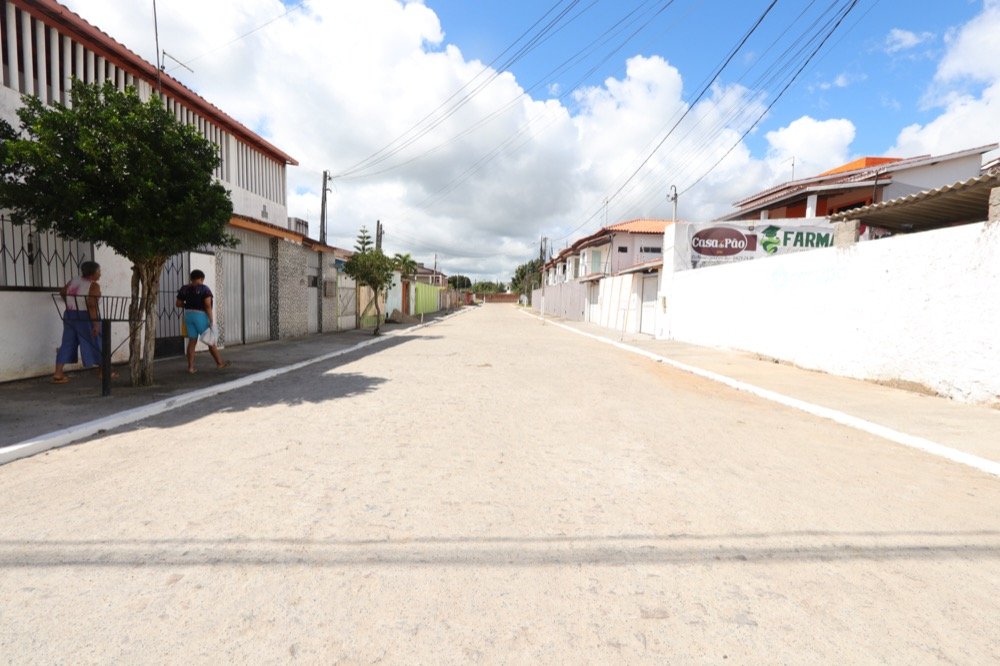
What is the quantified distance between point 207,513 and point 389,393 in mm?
3889

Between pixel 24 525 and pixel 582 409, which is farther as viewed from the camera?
pixel 582 409

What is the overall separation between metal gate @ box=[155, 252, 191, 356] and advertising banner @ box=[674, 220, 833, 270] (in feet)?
45.2

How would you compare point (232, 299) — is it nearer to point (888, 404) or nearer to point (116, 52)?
point (116, 52)

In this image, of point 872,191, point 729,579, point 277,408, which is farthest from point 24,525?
point 872,191

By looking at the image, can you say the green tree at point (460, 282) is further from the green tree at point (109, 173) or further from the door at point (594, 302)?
the green tree at point (109, 173)

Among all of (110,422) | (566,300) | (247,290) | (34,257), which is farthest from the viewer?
(566,300)

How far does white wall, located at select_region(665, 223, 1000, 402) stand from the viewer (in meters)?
6.30

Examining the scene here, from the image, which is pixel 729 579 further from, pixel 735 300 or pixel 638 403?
pixel 735 300

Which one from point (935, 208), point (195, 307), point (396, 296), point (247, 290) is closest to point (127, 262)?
point (195, 307)

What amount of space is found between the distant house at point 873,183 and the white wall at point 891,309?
1061 centimetres

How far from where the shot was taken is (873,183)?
19453mm

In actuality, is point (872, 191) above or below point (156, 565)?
above

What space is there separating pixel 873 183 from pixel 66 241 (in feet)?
79.4

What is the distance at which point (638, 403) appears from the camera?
665 cm
